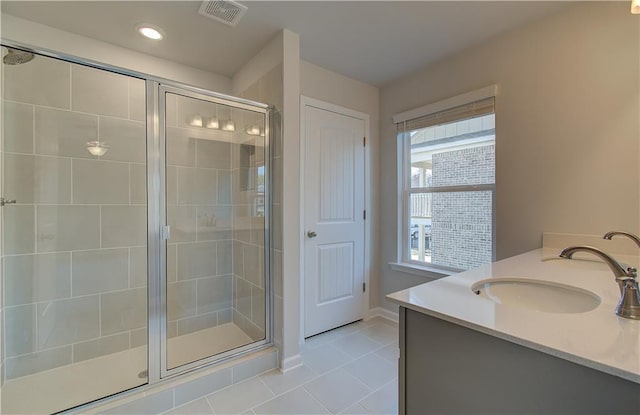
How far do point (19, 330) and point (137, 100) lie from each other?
175cm

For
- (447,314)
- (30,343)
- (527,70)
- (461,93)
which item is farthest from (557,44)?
(30,343)

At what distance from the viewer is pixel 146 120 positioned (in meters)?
1.74

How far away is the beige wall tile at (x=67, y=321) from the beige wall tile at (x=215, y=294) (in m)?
0.75

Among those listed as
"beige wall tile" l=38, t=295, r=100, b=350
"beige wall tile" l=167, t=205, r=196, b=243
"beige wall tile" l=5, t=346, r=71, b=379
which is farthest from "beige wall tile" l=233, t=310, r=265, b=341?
"beige wall tile" l=5, t=346, r=71, b=379

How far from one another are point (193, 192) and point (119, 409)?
4.98 feet

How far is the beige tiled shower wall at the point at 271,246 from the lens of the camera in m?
2.04

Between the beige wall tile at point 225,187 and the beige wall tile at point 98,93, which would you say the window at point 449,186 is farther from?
the beige wall tile at point 98,93

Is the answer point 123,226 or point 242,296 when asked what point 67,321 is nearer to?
point 123,226

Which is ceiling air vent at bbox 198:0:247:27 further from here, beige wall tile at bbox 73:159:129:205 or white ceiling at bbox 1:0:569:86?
beige wall tile at bbox 73:159:129:205

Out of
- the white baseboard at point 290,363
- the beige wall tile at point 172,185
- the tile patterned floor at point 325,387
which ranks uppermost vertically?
the beige wall tile at point 172,185

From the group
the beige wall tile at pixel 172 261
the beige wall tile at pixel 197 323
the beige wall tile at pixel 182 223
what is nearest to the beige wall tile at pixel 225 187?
the beige wall tile at pixel 182 223

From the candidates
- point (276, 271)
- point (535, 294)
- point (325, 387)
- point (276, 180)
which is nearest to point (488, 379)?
point (535, 294)

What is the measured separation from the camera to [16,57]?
1.58 m

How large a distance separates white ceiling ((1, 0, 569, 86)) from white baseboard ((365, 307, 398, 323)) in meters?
2.41
